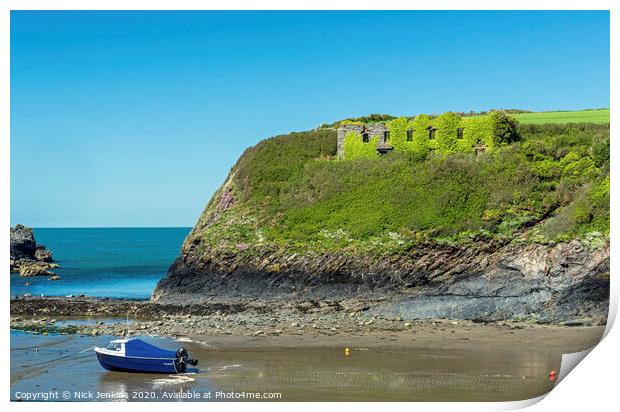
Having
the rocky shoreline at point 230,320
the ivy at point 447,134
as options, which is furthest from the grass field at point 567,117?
the rocky shoreline at point 230,320

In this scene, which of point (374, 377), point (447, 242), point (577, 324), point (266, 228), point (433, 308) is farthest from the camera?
point (266, 228)

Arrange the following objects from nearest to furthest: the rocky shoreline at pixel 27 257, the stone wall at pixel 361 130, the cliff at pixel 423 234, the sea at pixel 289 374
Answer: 1. the sea at pixel 289 374
2. the cliff at pixel 423 234
3. the stone wall at pixel 361 130
4. the rocky shoreline at pixel 27 257

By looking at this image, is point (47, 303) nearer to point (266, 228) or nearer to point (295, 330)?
point (266, 228)

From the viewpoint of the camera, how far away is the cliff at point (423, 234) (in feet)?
93.6

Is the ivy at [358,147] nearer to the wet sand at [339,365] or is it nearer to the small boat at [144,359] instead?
the wet sand at [339,365]

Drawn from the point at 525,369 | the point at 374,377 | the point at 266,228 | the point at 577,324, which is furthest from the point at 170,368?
the point at 266,228

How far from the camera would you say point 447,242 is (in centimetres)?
3316

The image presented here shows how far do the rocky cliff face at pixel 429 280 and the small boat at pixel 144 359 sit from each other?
1023 cm

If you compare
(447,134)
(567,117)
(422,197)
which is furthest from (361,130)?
(567,117)

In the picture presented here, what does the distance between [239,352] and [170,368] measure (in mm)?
3214

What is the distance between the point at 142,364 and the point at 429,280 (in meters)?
14.7

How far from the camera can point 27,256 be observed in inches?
2343

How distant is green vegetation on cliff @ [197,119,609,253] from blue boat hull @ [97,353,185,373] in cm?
1501

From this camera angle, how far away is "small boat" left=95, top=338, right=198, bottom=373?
20.1 metres
